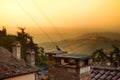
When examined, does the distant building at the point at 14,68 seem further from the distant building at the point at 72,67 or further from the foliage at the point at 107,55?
the foliage at the point at 107,55

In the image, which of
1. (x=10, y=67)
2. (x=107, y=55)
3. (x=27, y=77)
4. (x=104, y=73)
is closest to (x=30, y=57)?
(x=27, y=77)

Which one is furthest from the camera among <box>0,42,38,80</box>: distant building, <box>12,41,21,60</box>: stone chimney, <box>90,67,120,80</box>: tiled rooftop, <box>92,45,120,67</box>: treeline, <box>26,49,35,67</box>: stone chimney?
<box>92,45,120,67</box>: treeline

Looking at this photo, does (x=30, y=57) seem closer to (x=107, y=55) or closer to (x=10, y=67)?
(x=10, y=67)

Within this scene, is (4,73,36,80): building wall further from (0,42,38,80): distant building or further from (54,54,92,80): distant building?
(54,54,92,80): distant building

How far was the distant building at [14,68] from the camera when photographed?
1657cm

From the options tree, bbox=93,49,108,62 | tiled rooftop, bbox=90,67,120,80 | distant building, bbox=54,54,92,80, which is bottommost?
tiled rooftop, bbox=90,67,120,80

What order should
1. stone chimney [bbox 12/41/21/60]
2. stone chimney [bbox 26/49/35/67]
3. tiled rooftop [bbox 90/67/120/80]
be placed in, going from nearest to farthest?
tiled rooftop [bbox 90/67/120/80], stone chimney [bbox 12/41/21/60], stone chimney [bbox 26/49/35/67]

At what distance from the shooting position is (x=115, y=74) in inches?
458

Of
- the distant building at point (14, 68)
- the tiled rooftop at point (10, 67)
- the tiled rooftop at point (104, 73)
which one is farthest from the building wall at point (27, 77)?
the tiled rooftop at point (104, 73)

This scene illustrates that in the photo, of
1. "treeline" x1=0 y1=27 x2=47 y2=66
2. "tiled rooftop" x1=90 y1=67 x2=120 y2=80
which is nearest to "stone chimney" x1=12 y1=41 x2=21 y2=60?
"tiled rooftop" x1=90 y1=67 x2=120 y2=80

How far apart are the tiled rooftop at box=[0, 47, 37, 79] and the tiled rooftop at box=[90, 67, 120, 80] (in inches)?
231

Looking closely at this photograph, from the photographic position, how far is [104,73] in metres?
12.0

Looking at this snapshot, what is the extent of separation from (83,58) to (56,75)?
1.06 metres

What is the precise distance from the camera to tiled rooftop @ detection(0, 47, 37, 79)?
652 inches
